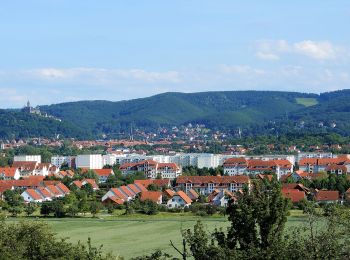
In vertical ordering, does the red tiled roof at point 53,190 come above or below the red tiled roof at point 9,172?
below

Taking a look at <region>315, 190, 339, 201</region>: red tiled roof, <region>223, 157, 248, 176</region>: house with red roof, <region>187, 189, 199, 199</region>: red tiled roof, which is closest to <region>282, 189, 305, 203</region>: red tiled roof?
<region>315, 190, 339, 201</region>: red tiled roof

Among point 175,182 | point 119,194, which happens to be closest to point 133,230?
point 119,194

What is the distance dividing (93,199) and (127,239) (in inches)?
679

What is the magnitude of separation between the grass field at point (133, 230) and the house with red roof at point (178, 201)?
4.63 metres

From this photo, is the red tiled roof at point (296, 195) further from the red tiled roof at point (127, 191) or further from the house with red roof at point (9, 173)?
the house with red roof at point (9, 173)

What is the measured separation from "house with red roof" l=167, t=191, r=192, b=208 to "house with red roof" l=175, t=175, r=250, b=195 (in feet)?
21.8

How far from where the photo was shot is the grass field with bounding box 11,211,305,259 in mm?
25375

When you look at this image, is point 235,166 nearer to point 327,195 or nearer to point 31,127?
point 327,195

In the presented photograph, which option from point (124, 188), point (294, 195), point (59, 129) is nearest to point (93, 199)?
point (124, 188)

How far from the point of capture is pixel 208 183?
52.8 metres

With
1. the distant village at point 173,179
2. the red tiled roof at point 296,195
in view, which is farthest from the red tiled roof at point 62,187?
the red tiled roof at point 296,195

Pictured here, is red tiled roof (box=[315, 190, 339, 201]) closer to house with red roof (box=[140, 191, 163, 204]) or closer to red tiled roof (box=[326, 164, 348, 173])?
house with red roof (box=[140, 191, 163, 204])

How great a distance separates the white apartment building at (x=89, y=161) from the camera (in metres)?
77.4

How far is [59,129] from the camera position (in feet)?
506
